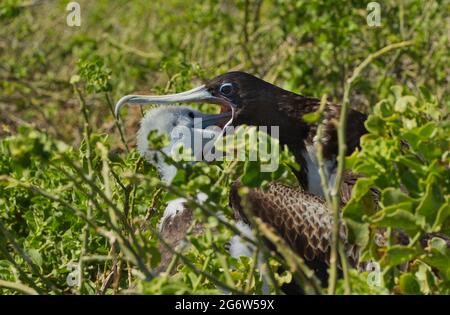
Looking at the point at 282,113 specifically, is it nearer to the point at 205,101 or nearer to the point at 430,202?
the point at 205,101

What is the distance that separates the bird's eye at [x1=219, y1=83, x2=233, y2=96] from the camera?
11.1 feet

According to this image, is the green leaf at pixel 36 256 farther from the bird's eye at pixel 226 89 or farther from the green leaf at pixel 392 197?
the green leaf at pixel 392 197

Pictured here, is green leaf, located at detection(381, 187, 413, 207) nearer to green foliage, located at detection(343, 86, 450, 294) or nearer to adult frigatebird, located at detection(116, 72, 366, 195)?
green foliage, located at detection(343, 86, 450, 294)

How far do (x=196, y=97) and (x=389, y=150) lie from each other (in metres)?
1.67

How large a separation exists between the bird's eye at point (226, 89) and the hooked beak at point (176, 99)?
26mm

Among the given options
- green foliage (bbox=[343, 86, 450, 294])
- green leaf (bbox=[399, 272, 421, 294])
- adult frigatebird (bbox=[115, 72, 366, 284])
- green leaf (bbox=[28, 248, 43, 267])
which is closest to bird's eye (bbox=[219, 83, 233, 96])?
adult frigatebird (bbox=[115, 72, 366, 284])

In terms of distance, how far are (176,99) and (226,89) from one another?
0.70 feet

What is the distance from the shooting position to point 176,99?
3268mm

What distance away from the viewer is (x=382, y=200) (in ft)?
5.92

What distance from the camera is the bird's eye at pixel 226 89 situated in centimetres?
→ 339

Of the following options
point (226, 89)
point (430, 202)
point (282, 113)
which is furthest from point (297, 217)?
point (430, 202)

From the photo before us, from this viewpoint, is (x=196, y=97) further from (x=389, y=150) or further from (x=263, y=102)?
(x=389, y=150)

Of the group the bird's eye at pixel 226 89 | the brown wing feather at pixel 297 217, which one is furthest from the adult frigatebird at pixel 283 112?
the brown wing feather at pixel 297 217

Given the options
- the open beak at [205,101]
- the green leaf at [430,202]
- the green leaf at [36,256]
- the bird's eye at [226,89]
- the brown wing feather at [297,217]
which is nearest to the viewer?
the green leaf at [430,202]
